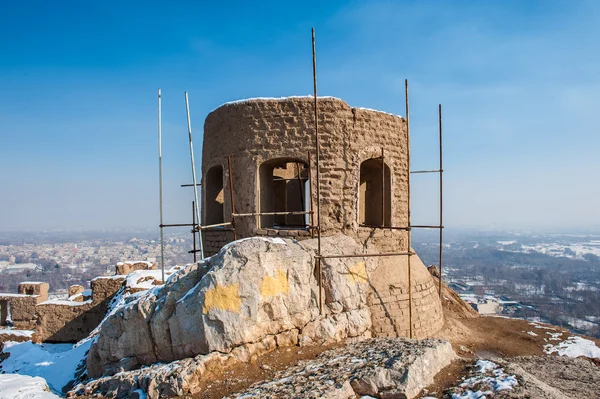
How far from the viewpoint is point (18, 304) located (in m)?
17.0

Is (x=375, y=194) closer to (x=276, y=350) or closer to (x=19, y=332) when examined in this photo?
(x=276, y=350)

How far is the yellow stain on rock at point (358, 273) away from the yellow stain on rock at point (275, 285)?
1739 mm

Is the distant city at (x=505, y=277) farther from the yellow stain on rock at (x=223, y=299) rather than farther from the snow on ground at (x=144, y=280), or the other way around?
the yellow stain on rock at (x=223, y=299)

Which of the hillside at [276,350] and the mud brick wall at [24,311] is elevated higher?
the hillside at [276,350]

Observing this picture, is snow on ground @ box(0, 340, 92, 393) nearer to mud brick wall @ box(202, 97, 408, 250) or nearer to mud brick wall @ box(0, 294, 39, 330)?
mud brick wall @ box(0, 294, 39, 330)

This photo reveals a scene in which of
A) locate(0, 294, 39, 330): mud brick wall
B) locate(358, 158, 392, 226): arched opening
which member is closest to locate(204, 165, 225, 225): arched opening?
Answer: locate(358, 158, 392, 226): arched opening

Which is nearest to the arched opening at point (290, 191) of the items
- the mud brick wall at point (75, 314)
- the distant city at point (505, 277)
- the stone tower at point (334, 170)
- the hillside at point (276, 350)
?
the stone tower at point (334, 170)

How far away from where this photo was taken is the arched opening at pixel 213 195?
435 inches

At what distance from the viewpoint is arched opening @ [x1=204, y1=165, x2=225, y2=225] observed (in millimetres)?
11039

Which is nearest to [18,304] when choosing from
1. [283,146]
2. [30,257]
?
[283,146]

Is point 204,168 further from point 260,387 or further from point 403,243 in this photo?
point 260,387

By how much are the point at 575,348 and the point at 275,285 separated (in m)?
8.23

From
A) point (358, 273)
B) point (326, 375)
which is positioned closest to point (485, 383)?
point (326, 375)

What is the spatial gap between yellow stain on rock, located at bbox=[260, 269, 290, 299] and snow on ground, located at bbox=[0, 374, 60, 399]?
3.65 metres
